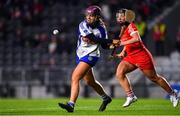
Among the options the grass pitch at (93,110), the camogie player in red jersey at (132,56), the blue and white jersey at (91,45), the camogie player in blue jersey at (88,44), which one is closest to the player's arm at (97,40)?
the camogie player in blue jersey at (88,44)

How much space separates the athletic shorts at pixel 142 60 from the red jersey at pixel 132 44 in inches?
4.0

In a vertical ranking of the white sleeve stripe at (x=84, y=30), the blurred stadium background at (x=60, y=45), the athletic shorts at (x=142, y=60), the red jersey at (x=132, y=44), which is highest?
the white sleeve stripe at (x=84, y=30)

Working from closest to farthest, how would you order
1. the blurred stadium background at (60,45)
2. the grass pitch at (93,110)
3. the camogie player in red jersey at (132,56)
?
the grass pitch at (93,110) → the camogie player in red jersey at (132,56) → the blurred stadium background at (60,45)

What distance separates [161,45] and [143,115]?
16.2 meters

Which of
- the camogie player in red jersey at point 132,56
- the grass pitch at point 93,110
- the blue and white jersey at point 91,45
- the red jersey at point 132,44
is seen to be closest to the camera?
the grass pitch at point 93,110

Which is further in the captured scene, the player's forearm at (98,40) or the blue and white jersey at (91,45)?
the blue and white jersey at (91,45)

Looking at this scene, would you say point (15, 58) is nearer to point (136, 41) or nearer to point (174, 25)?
point (174, 25)

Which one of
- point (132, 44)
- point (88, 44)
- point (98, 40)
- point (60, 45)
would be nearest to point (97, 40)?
point (98, 40)

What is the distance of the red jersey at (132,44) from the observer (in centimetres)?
1770

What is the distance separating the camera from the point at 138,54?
18.1 meters

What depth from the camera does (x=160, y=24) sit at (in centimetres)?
3109

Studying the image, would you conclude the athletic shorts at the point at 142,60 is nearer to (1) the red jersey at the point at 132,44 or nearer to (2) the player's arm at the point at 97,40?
(1) the red jersey at the point at 132,44

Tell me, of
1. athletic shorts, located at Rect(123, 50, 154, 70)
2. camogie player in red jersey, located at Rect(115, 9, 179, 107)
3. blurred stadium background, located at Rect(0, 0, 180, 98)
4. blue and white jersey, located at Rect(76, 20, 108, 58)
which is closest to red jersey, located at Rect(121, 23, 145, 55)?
camogie player in red jersey, located at Rect(115, 9, 179, 107)

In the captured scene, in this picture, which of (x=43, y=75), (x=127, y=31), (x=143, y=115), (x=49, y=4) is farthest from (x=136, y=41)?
(x=49, y=4)
